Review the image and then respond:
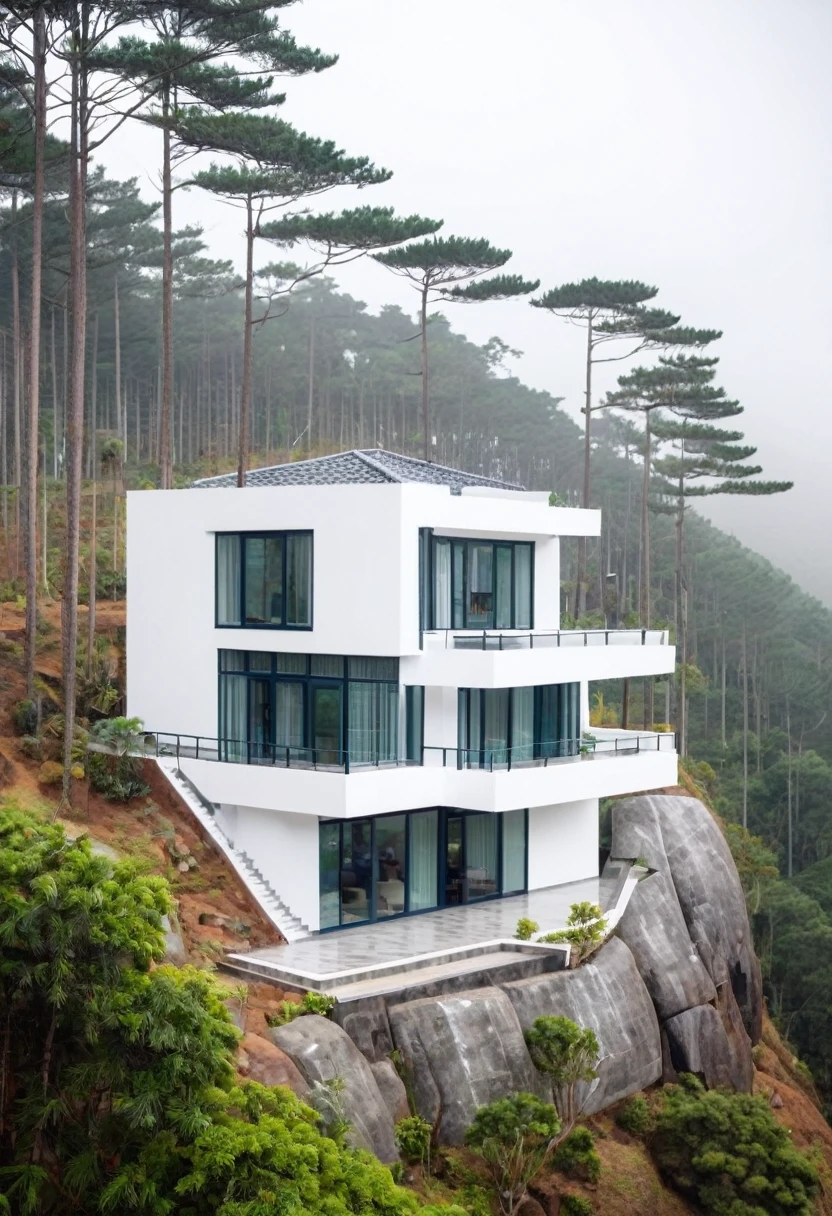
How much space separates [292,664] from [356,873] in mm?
4089

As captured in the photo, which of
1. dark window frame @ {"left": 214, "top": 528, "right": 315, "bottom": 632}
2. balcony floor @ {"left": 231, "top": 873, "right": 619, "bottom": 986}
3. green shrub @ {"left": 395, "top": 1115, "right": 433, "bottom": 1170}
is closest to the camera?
green shrub @ {"left": 395, "top": 1115, "right": 433, "bottom": 1170}

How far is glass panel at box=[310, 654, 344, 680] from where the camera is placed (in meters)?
25.7

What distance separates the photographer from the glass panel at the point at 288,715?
1029 inches

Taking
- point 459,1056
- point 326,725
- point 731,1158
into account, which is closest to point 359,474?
point 326,725

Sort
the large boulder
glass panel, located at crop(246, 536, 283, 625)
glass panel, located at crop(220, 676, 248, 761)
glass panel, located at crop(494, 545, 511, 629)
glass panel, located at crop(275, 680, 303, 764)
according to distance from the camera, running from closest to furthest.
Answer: glass panel, located at crop(275, 680, 303, 764)
glass panel, located at crop(246, 536, 283, 625)
glass panel, located at crop(220, 676, 248, 761)
glass panel, located at crop(494, 545, 511, 629)
the large boulder

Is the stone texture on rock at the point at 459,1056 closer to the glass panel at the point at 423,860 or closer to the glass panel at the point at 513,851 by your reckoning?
the glass panel at the point at 423,860

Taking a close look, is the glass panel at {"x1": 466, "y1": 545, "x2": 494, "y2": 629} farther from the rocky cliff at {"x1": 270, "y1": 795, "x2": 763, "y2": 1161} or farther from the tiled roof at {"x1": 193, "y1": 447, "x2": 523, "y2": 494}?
the rocky cliff at {"x1": 270, "y1": 795, "x2": 763, "y2": 1161}

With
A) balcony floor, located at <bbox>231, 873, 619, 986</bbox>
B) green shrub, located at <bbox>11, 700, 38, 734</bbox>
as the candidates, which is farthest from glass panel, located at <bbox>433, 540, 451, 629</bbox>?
green shrub, located at <bbox>11, 700, 38, 734</bbox>

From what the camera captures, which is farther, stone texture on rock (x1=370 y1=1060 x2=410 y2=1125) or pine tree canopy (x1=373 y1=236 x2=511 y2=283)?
pine tree canopy (x1=373 y1=236 x2=511 y2=283)

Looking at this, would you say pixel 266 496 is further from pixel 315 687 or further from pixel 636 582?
pixel 636 582

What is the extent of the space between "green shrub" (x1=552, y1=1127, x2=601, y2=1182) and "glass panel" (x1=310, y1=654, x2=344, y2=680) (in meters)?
8.87

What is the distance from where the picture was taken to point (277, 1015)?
19.6 meters

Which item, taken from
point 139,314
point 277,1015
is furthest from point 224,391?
point 277,1015

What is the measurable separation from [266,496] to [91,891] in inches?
464
